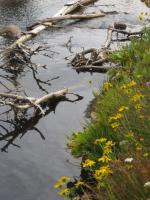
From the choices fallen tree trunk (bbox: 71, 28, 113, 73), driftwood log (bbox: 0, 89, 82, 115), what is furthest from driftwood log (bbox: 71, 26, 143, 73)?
driftwood log (bbox: 0, 89, 82, 115)

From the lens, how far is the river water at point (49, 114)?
754cm

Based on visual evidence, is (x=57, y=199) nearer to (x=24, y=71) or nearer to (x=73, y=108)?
(x=73, y=108)

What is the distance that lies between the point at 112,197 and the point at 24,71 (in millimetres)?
8483

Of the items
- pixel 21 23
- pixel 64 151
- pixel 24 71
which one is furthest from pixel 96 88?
pixel 21 23

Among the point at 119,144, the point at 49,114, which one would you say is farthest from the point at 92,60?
the point at 119,144

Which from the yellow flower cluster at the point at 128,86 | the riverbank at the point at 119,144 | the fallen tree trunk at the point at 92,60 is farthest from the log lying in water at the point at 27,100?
the yellow flower cluster at the point at 128,86

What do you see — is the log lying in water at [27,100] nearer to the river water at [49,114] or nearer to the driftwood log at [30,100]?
the driftwood log at [30,100]

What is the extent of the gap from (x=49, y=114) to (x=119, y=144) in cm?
427

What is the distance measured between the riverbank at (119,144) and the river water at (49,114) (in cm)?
48

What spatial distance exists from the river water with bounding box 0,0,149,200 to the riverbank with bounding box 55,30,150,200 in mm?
476

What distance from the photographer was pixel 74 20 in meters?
17.8

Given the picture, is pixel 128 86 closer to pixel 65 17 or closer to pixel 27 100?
pixel 27 100

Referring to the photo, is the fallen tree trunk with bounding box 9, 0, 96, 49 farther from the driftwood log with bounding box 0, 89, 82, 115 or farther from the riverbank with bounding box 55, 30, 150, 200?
the riverbank with bounding box 55, 30, 150, 200

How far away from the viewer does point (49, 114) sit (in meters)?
10.1
